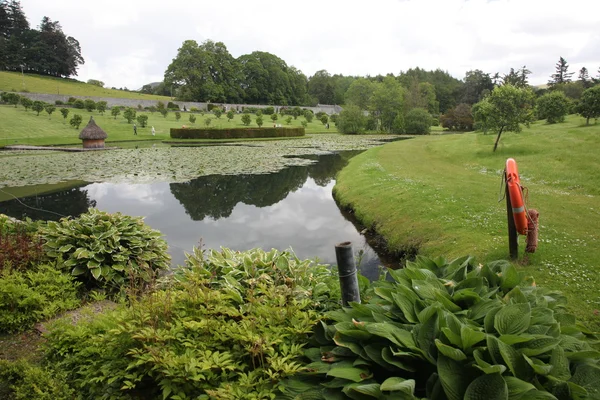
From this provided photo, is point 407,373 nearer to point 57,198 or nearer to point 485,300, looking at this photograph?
point 485,300

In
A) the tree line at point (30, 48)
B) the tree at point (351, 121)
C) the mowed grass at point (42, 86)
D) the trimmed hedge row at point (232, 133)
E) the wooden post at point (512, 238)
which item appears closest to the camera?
the wooden post at point (512, 238)

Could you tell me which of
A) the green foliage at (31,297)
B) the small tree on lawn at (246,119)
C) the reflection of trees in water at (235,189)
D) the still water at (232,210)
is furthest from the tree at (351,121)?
the green foliage at (31,297)

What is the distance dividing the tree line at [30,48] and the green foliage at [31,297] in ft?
314

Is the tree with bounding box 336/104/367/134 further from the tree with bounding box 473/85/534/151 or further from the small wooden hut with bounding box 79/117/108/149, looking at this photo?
the small wooden hut with bounding box 79/117/108/149

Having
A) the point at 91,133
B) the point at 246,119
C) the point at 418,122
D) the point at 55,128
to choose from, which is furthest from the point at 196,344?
the point at 418,122

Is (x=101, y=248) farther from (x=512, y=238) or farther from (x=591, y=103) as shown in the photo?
(x=591, y=103)

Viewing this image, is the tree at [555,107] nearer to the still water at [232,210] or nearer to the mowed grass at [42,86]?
the still water at [232,210]

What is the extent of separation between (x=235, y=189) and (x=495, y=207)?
10304 millimetres

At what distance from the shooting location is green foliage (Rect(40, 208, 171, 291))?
512 cm

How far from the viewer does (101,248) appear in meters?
5.21

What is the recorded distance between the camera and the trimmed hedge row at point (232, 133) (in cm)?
4128

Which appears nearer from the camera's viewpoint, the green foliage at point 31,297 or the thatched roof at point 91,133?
the green foliage at point 31,297

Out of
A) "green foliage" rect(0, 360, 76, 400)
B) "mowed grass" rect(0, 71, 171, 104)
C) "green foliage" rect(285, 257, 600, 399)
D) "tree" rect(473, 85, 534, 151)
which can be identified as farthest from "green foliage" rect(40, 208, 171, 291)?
"mowed grass" rect(0, 71, 171, 104)

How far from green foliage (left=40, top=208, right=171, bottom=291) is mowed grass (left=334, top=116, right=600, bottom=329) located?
232 inches
